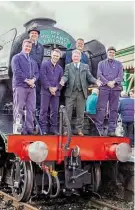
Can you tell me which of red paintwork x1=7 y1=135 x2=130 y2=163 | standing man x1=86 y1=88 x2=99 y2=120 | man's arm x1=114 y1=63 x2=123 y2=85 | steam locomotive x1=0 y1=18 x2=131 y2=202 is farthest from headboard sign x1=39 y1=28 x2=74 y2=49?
red paintwork x1=7 y1=135 x2=130 y2=163

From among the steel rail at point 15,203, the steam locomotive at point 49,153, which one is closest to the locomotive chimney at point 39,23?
the steam locomotive at point 49,153

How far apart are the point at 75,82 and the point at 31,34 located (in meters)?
1.06

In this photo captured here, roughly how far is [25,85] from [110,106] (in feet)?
5.05

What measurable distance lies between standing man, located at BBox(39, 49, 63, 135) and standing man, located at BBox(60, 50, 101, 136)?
0.16 m

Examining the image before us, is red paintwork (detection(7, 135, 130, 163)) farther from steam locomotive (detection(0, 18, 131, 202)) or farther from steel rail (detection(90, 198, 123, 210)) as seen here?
steel rail (detection(90, 198, 123, 210))

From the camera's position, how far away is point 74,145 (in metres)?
6.09

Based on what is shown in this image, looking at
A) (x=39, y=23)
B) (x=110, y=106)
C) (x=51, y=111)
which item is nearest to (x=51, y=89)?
(x=51, y=111)

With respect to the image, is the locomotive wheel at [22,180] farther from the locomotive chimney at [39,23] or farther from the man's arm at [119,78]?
the locomotive chimney at [39,23]

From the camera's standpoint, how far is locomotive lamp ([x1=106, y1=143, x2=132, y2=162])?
604cm

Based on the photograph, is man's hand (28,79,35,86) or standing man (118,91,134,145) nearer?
man's hand (28,79,35,86)

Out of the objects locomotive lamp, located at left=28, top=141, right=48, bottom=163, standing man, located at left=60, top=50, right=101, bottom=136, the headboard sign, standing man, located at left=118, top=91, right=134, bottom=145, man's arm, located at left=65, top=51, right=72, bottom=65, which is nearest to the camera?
locomotive lamp, located at left=28, top=141, right=48, bottom=163

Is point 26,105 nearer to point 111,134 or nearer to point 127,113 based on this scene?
point 111,134

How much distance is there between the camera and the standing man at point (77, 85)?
21.2 ft

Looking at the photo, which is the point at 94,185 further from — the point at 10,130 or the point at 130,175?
the point at 10,130
